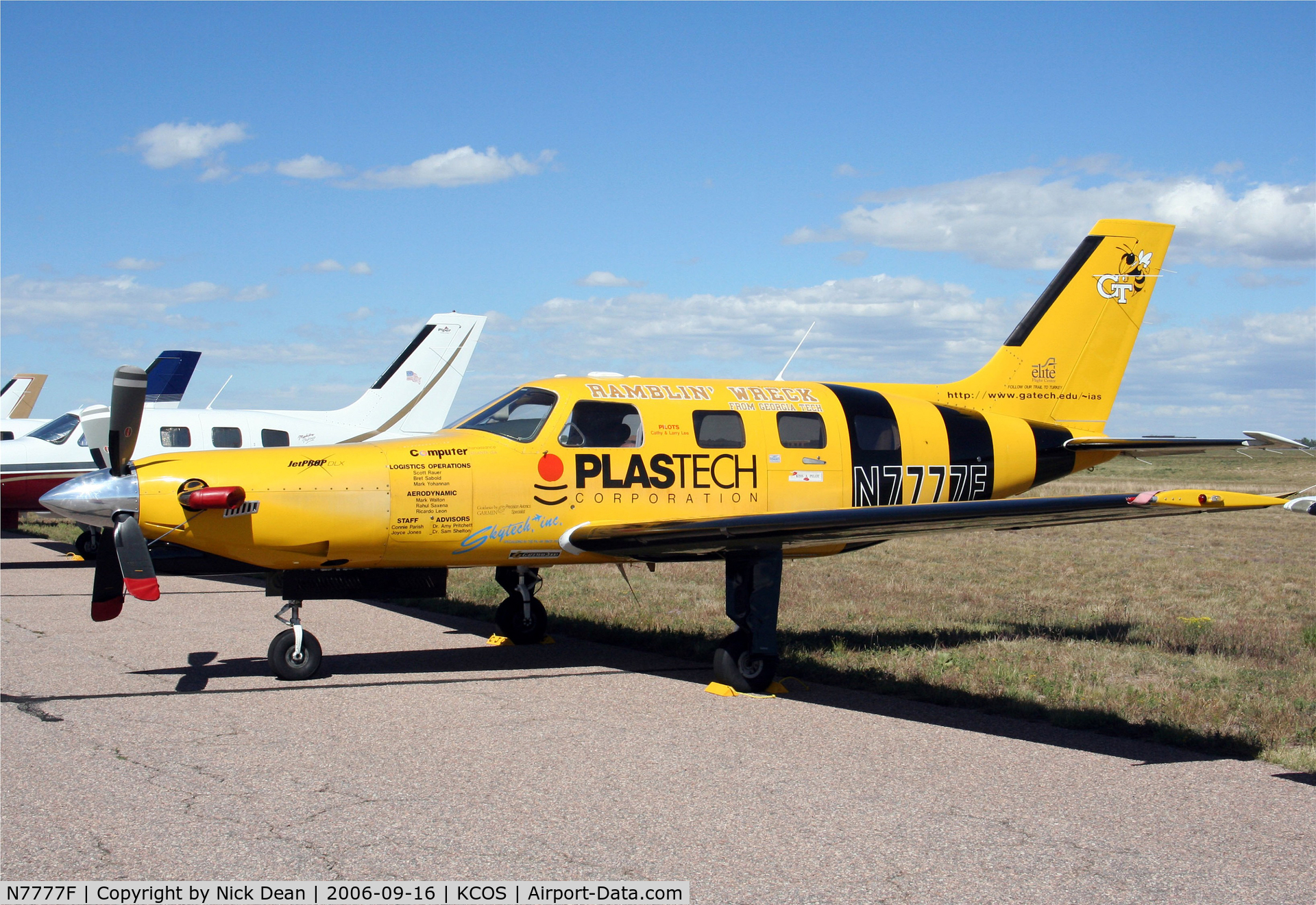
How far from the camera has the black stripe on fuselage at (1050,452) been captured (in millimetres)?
11031

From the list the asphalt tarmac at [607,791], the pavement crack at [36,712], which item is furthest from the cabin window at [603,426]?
the pavement crack at [36,712]

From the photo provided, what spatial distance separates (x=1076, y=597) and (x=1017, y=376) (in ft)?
14.2

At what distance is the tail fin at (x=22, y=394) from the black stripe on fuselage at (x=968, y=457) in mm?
38275

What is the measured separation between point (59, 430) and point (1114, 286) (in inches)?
658

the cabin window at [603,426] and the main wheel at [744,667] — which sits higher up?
the cabin window at [603,426]

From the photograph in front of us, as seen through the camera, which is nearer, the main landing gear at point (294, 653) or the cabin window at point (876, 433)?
the main landing gear at point (294, 653)

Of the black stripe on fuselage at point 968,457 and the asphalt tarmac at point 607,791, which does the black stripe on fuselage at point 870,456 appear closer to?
the black stripe on fuselage at point 968,457

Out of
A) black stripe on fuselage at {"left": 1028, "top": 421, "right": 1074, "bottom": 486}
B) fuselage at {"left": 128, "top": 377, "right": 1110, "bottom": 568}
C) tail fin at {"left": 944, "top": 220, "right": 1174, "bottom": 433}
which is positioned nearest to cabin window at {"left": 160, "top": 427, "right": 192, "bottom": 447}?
fuselage at {"left": 128, "top": 377, "right": 1110, "bottom": 568}

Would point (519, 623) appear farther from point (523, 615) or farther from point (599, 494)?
point (599, 494)

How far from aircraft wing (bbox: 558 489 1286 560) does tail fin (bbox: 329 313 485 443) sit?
1328 centimetres

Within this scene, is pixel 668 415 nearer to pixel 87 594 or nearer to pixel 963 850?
pixel 963 850

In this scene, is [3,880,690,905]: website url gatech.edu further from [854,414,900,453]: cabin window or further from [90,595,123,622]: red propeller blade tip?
[854,414,900,453]: cabin window

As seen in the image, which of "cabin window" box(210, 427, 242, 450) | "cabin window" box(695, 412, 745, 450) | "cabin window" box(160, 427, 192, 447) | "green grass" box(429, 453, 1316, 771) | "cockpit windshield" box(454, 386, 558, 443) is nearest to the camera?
"green grass" box(429, 453, 1316, 771)

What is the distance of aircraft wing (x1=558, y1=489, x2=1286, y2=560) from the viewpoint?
21.5ft
